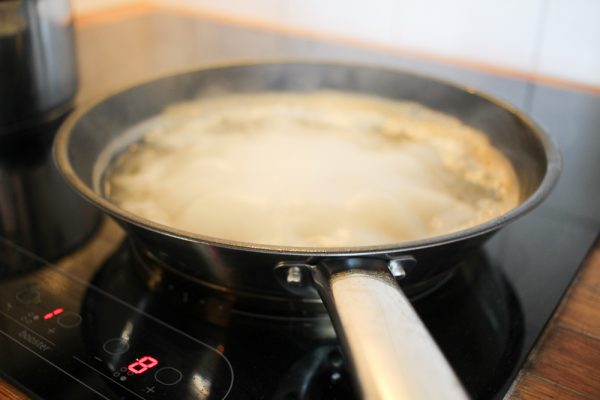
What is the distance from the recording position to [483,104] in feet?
2.61

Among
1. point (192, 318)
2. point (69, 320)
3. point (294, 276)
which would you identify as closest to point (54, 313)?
point (69, 320)

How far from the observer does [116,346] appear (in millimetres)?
537

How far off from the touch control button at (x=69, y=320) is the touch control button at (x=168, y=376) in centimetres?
10

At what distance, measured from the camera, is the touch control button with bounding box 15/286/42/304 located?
587 mm

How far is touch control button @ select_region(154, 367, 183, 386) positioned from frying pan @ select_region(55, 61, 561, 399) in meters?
0.09

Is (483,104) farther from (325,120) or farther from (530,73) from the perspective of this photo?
(530,73)

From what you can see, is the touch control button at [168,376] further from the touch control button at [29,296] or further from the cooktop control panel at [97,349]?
the touch control button at [29,296]

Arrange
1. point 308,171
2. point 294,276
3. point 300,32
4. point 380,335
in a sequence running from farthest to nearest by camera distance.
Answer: point 300,32 < point 308,171 < point 294,276 < point 380,335

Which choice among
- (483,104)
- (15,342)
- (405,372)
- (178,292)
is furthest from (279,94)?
(405,372)

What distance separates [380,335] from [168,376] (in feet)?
0.63

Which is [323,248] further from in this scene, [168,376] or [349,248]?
[168,376]

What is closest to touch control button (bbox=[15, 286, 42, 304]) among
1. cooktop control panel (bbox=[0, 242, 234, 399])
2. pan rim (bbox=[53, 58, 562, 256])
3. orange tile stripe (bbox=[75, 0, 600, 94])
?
cooktop control panel (bbox=[0, 242, 234, 399])

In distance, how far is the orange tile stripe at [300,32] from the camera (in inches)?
42.4

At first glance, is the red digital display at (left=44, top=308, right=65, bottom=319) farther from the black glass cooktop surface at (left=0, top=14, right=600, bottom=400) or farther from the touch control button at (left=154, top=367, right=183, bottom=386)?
the touch control button at (left=154, top=367, right=183, bottom=386)
